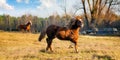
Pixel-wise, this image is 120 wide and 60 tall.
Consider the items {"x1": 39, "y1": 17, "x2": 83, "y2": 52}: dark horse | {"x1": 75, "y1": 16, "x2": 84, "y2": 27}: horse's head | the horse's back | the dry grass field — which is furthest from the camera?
the horse's back

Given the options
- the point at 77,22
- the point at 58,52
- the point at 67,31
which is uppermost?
the point at 77,22

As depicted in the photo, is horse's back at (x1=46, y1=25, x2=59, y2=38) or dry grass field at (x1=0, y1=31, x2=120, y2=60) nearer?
dry grass field at (x1=0, y1=31, x2=120, y2=60)

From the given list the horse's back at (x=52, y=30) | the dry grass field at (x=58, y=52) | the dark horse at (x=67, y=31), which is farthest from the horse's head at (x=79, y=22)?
the dry grass field at (x=58, y=52)

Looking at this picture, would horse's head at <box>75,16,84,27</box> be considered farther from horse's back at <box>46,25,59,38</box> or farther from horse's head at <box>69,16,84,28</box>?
horse's back at <box>46,25,59,38</box>

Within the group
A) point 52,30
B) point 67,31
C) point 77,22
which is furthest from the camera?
point 52,30

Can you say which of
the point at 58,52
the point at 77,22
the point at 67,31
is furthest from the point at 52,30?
the point at 77,22

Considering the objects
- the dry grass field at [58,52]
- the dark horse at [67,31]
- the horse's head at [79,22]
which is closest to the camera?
the dry grass field at [58,52]

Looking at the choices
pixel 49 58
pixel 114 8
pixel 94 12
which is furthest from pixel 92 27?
pixel 49 58

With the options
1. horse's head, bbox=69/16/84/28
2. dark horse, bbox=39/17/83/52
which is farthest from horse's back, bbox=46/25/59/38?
horse's head, bbox=69/16/84/28

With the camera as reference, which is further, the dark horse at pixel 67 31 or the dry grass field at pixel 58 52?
the dark horse at pixel 67 31

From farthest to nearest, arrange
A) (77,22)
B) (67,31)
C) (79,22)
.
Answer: (67,31) → (77,22) → (79,22)

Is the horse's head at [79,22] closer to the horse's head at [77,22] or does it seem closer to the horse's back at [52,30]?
the horse's head at [77,22]

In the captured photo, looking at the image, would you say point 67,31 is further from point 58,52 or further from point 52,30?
point 58,52

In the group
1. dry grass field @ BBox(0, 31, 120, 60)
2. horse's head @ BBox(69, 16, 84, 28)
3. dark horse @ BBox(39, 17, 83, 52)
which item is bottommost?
dry grass field @ BBox(0, 31, 120, 60)
